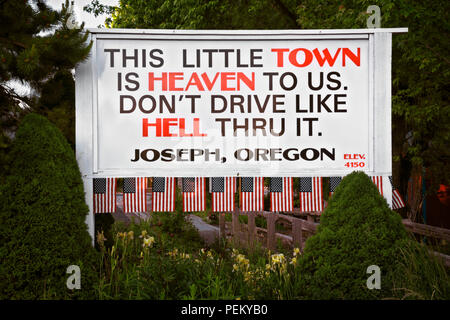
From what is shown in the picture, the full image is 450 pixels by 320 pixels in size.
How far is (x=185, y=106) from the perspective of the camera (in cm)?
510

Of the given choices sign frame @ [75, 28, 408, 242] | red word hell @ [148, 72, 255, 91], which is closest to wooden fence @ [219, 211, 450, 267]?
sign frame @ [75, 28, 408, 242]

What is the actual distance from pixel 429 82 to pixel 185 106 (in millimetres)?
6168

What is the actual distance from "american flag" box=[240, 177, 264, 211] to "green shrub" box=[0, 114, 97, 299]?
193 cm

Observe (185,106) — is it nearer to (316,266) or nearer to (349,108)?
(349,108)

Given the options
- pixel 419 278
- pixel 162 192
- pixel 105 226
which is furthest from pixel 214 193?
pixel 419 278

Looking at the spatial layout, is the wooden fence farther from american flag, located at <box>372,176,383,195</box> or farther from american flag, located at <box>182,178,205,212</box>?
american flag, located at <box>182,178,205,212</box>

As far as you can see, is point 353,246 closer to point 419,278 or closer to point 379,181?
point 419,278

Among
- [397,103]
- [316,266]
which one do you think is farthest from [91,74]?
[397,103]

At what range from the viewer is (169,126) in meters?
5.08

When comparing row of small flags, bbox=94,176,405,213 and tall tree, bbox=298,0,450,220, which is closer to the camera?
row of small flags, bbox=94,176,405,213

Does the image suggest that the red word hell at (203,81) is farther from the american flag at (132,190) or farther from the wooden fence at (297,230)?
the wooden fence at (297,230)

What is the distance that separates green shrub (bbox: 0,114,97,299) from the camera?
13.6 ft

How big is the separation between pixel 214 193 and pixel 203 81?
1.43 meters

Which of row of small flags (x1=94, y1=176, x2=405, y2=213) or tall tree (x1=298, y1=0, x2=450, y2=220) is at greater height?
tall tree (x1=298, y1=0, x2=450, y2=220)
